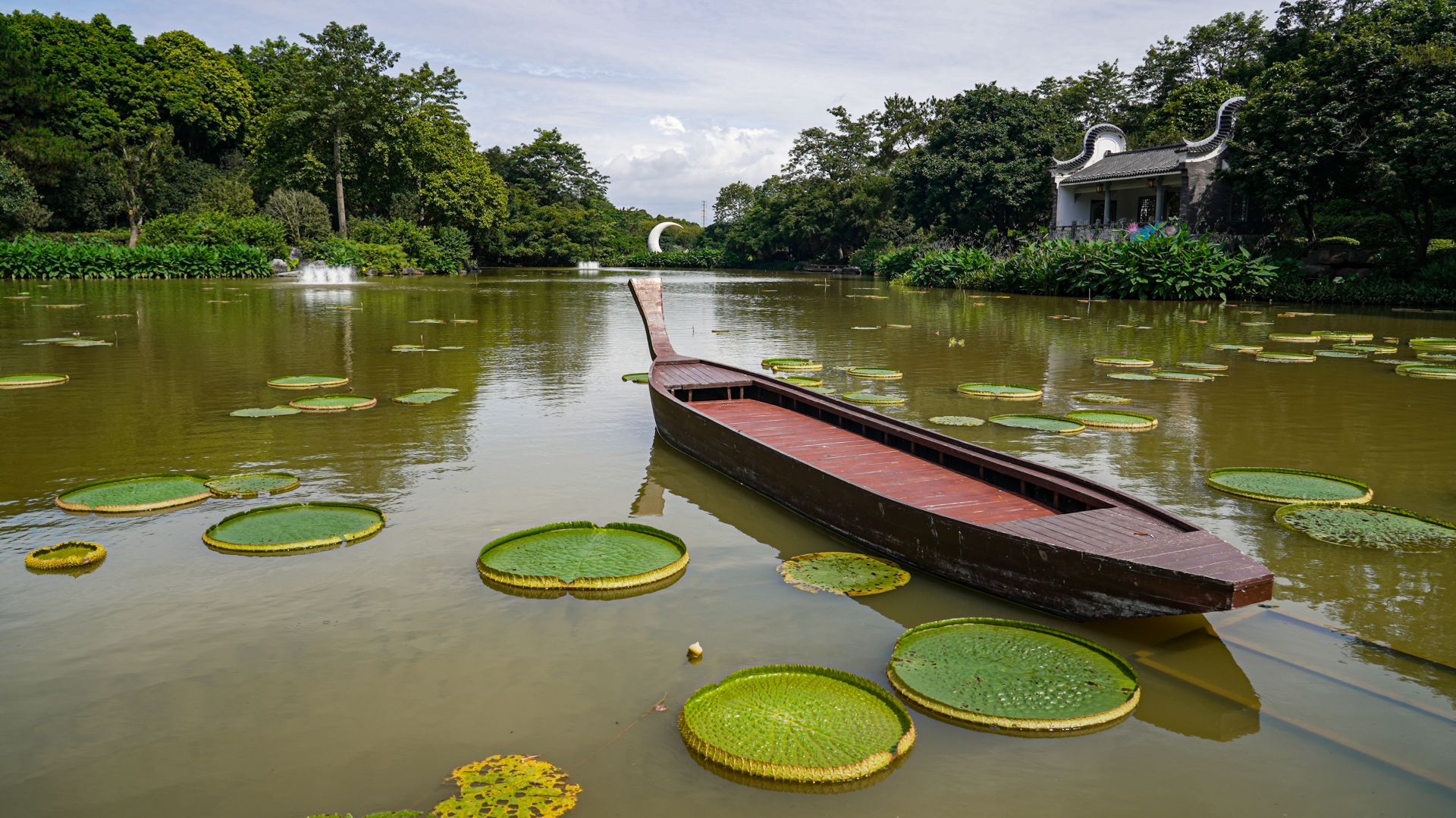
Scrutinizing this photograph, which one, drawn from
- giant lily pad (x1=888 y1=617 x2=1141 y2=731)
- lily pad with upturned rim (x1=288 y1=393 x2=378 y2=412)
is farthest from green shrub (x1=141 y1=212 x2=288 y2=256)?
giant lily pad (x1=888 y1=617 x2=1141 y2=731)

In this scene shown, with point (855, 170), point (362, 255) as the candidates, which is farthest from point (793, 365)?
point (855, 170)

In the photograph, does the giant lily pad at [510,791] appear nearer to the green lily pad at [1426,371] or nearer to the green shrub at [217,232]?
the green lily pad at [1426,371]

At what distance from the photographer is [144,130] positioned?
43.8 m

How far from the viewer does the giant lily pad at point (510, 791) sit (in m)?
2.68

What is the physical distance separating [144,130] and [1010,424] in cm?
5023

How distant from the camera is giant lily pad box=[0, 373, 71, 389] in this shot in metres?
9.71

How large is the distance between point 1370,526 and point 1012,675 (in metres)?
3.25

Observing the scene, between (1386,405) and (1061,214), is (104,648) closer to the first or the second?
(1386,405)

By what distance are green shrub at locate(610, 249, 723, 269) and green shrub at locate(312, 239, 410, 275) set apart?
28.3 metres

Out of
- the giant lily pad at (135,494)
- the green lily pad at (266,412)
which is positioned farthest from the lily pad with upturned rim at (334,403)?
the giant lily pad at (135,494)

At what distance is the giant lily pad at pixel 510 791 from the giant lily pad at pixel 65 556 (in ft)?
10.4

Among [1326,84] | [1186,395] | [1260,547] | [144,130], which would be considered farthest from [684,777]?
[144,130]

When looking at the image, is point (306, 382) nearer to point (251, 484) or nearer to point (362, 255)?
point (251, 484)

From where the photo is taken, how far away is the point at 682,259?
67.9 m
